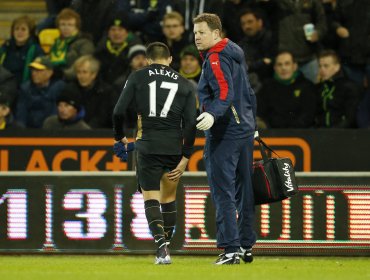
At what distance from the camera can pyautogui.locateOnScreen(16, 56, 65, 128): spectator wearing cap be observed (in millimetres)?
14656

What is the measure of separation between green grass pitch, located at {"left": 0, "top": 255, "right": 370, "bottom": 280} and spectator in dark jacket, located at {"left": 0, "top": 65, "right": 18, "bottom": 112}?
440 centimetres

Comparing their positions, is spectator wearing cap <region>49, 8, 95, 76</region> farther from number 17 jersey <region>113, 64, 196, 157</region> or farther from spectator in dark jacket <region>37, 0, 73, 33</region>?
number 17 jersey <region>113, 64, 196, 157</region>

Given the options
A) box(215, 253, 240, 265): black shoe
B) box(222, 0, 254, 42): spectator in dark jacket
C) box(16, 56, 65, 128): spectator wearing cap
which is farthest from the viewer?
box(222, 0, 254, 42): spectator in dark jacket

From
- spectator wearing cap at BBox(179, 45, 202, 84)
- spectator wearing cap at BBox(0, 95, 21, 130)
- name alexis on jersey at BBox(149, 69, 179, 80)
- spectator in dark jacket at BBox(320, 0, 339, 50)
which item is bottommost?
spectator wearing cap at BBox(0, 95, 21, 130)

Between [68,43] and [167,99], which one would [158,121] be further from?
[68,43]

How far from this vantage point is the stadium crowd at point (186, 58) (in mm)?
13992

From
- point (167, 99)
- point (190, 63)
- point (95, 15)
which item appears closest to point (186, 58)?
point (190, 63)

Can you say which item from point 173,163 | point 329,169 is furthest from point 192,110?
point 329,169

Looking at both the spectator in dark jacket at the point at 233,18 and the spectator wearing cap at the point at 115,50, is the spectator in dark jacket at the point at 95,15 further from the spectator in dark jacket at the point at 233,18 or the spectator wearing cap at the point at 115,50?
the spectator in dark jacket at the point at 233,18

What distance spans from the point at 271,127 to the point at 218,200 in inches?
197

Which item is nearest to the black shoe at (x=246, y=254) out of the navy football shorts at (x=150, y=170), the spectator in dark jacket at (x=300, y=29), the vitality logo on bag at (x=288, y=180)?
the vitality logo on bag at (x=288, y=180)

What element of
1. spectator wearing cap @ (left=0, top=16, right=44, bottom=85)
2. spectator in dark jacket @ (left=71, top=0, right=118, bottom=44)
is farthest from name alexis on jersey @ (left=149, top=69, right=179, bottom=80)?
spectator wearing cap @ (left=0, top=16, right=44, bottom=85)

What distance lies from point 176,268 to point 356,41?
6.17m

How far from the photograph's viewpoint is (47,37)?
16094mm
